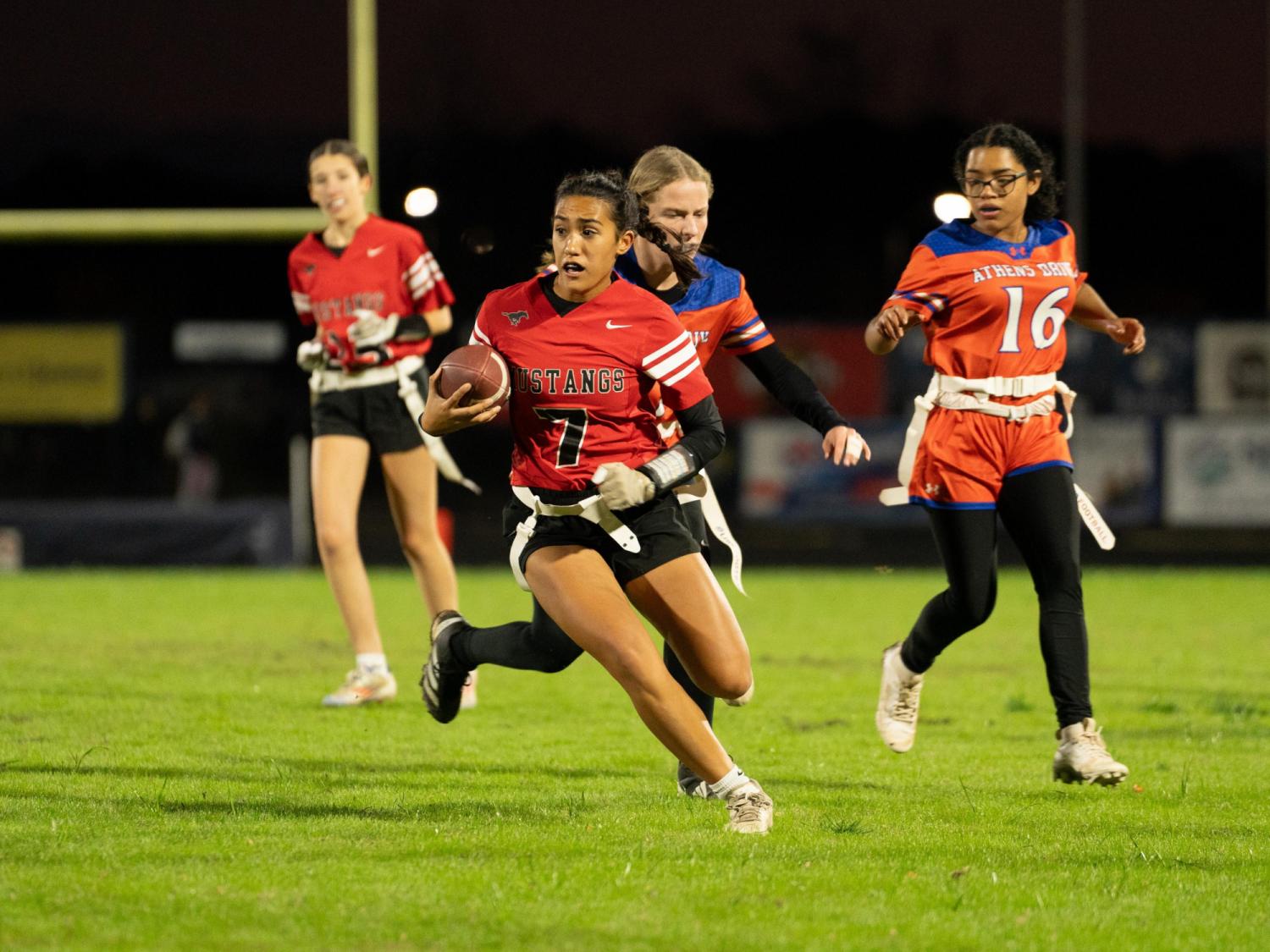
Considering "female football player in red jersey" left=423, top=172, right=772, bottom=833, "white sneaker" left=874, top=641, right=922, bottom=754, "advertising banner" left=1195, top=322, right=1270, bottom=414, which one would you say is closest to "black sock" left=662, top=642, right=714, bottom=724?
"female football player in red jersey" left=423, top=172, right=772, bottom=833

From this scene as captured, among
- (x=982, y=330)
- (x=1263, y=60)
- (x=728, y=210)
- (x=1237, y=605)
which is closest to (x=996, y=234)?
(x=982, y=330)

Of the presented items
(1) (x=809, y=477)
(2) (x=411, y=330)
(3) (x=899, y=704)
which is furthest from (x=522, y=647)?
(1) (x=809, y=477)

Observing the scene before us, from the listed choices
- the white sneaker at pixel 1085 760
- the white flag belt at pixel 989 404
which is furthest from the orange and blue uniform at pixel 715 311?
the white sneaker at pixel 1085 760

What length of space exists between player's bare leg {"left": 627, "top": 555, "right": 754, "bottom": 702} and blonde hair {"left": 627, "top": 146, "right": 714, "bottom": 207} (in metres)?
1.18

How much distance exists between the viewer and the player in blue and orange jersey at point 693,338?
5.48 meters

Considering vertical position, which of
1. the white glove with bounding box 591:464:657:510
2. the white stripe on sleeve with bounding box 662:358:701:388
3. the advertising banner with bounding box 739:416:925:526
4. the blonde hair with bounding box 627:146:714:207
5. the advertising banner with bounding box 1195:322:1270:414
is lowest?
the advertising banner with bounding box 739:416:925:526

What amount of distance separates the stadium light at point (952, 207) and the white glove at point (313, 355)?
2.68m

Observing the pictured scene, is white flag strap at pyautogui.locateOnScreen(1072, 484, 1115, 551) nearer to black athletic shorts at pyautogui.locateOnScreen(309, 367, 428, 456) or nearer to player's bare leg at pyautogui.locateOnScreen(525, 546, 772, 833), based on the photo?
player's bare leg at pyautogui.locateOnScreen(525, 546, 772, 833)

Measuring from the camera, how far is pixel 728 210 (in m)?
40.8

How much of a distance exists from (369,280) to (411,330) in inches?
12.1

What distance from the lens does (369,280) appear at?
7.93m

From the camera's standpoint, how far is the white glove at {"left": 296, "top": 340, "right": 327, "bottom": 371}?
782 cm

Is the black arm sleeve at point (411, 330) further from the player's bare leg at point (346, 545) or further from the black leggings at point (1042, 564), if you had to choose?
the black leggings at point (1042, 564)

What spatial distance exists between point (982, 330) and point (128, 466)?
21.2 metres
